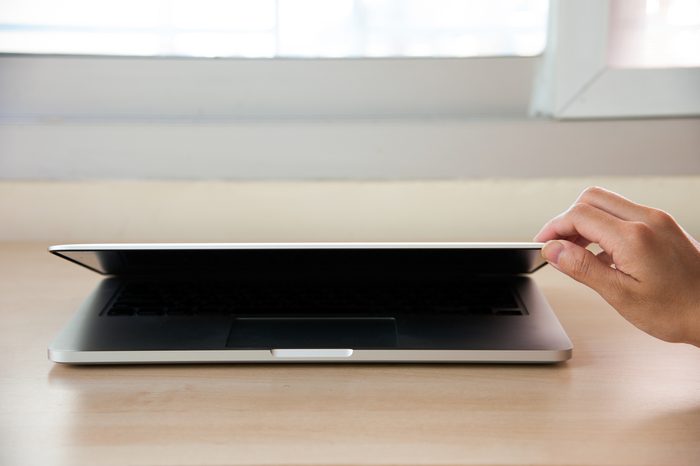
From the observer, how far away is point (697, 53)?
115 centimetres

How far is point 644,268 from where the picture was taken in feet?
2.16

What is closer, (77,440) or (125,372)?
(77,440)

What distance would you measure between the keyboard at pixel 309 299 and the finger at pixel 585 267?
0.08 metres

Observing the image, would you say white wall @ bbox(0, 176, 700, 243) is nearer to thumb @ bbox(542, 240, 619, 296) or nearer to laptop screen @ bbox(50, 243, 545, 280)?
laptop screen @ bbox(50, 243, 545, 280)

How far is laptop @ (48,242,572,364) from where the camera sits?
0.67 metres

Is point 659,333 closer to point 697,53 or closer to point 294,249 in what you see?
point 294,249

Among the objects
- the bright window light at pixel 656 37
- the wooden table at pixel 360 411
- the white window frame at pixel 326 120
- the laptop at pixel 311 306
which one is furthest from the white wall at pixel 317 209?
the wooden table at pixel 360 411

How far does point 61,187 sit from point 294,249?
0.59 m

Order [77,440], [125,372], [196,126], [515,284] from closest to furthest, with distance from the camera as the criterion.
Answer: [77,440] → [125,372] → [515,284] → [196,126]

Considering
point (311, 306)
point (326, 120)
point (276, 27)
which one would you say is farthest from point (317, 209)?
point (311, 306)

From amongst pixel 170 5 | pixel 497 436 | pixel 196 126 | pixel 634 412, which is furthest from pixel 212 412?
pixel 170 5

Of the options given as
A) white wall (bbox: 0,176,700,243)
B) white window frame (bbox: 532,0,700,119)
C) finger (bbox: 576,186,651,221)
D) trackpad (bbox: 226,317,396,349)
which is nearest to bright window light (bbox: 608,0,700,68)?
white window frame (bbox: 532,0,700,119)

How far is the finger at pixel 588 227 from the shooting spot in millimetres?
681

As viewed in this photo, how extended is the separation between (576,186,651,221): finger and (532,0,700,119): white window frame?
0.41 meters
